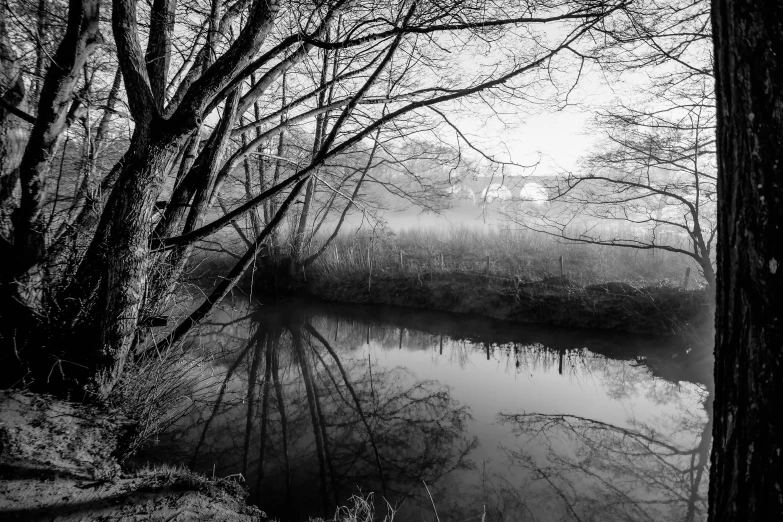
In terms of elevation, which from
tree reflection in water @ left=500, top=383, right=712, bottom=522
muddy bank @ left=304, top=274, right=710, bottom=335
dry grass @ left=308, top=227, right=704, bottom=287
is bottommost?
tree reflection in water @ left=500, top=383, right=712, bottom=522

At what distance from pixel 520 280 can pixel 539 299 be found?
0.89 meters

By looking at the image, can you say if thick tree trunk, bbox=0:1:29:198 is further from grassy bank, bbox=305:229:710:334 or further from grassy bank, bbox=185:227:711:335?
grassy bank, bbox=305:229:710:334

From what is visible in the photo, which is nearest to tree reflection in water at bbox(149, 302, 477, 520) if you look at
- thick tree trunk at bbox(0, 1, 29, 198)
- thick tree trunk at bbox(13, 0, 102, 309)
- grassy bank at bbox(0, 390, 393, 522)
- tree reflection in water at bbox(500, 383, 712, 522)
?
tree reflection in water at bbox(500, 383, 712, 522)

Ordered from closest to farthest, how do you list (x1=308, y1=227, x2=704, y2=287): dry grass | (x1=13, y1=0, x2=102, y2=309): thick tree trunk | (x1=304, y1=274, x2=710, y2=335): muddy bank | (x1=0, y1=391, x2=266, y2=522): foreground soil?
(x1=0, y1=391, x2=266, y2=522): foreground soil → (x1=13, y1=0, x2=102, y2=309): thick tree trunk → (x1=304, y1=274, x2=710, y2=335): muddy bank → (x1=308, y1=227, x2=704, y2=287): dry grass

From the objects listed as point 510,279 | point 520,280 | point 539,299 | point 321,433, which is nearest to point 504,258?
point 510,279

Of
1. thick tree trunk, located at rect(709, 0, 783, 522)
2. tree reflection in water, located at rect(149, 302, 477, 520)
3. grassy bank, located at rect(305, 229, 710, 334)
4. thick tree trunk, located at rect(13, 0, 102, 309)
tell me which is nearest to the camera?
thick tree trunk, located at rect(709, 0, 783, 522)

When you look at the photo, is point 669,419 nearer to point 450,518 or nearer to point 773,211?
point 450,518

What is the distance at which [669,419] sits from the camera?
21.5ft

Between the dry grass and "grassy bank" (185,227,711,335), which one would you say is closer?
"grassy bank" (185,227,711,335)

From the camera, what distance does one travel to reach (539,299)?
1109 cm

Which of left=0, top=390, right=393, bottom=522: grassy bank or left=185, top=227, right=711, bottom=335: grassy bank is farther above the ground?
left=185, top=227, right=711, bottom=335: grassy bank

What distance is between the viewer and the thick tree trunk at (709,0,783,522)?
4.17 feet

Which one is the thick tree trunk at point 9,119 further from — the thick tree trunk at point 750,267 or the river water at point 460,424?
the thick tree trunk at point 750,267

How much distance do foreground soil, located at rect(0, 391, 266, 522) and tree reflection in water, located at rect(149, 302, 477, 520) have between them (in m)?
1.00
